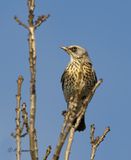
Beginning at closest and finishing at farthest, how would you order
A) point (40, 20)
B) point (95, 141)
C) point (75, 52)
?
point (40, 20), point (95, 141), point (75, 52)

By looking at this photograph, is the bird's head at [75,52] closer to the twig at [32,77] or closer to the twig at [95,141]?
the twig at [95,141]

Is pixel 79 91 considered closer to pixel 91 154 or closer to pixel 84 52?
pixel 91 154

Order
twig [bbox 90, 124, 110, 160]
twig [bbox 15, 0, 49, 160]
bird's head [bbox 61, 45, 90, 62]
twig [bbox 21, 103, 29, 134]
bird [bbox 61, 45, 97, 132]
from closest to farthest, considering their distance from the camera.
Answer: twig [bbox 15, 0, 49, 160], twig [bbox 21, 103, 29, 134], twig [bbox 90, 124, 110, 160], bird [bbox 61, 45, 97, 132], bird's head [bbox 61, 45, 90, 62]

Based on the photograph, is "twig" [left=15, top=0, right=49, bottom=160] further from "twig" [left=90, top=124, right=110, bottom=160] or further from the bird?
the bird

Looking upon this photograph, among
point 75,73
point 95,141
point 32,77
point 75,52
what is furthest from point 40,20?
point 75,52

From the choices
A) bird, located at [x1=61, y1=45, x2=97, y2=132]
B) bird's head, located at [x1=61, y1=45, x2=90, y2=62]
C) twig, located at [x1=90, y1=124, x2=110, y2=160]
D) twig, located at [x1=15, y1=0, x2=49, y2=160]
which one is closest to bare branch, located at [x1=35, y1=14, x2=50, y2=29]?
twig, located at [x1=15, y1=0, x2=49, y2=160]

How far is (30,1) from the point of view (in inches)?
183

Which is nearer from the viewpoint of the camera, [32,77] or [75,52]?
[32,77]

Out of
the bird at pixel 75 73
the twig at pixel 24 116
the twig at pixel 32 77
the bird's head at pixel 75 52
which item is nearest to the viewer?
the twig at pixel 32 77

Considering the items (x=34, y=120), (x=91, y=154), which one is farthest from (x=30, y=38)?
(x=91, y=154)

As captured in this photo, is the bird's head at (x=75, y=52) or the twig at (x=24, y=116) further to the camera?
the bird's head at (x=75, y=52)

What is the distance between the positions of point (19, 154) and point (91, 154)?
1128 mm

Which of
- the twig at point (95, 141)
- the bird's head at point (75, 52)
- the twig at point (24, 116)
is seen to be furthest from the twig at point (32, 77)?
the bird's head at point (75, 52)

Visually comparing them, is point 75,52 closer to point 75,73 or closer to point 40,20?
point 75,73
